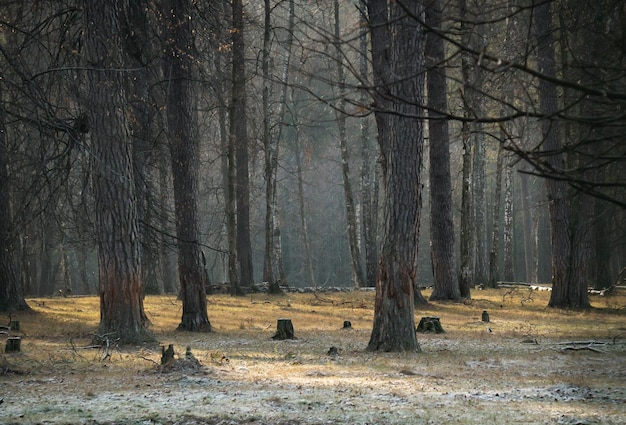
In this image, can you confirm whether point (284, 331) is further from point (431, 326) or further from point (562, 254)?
point (562, 254)

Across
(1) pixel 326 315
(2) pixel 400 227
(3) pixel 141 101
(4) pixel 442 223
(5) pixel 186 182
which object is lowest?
(1) pixel 326 315

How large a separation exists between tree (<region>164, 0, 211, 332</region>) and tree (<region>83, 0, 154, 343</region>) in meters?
2.47

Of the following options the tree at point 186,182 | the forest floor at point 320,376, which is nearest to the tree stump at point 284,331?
the forest floor at point 320,376

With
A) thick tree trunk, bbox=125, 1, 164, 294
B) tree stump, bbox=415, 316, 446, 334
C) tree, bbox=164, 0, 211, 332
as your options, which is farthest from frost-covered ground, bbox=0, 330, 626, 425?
thick tree trunk, bbox=125, 1, 164, 294

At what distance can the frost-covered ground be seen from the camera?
7141 millimetres

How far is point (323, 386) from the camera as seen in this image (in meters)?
8.77

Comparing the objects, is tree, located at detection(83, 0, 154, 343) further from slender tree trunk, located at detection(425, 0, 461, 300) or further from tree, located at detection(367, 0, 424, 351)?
slender tree trunk, located at detection(425, 0, 461, 300)

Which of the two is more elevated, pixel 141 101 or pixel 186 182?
pixel 141 101

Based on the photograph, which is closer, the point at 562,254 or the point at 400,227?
the point at 400,227

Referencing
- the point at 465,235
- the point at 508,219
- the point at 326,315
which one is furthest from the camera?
the point at 508,219

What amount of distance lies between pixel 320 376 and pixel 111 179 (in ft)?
17.0

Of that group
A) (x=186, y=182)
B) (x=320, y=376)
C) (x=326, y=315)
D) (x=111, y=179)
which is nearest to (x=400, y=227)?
(x=320, y=376)

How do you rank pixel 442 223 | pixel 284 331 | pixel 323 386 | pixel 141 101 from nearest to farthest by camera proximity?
pixel 323 386 → pixel 284 331 → pixel 141 101 → pixel 442 223

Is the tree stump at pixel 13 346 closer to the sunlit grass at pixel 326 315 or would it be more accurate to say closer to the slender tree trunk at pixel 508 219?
the sunlit grass at pixel 326 315
